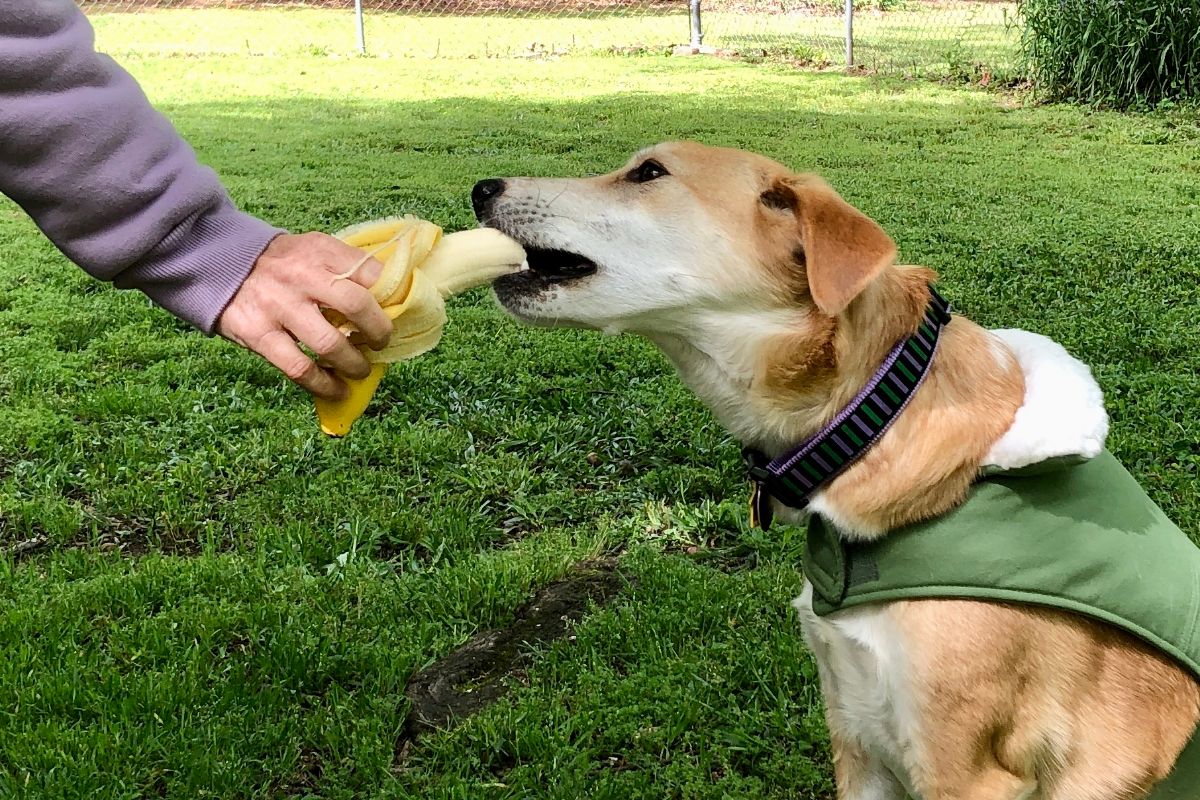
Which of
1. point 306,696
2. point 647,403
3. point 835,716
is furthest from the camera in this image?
point 647,403

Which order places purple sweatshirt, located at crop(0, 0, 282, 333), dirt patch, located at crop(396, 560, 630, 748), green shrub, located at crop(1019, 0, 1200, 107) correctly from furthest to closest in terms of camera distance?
green shrub, located at crop(1019, 0, 1200, 107)
dirt patch, located at crop(396, 560, 630, 748)
purple sweatshirt, located at crop(0, 0, 282, 333)

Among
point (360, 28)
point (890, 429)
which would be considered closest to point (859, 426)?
point (890, 429)

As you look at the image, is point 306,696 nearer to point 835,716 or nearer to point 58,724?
point 58,724

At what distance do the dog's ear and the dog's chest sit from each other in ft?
2.09

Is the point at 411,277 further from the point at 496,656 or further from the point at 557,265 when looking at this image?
the point at 496,656

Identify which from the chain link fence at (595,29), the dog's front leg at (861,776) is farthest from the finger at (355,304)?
the chain link fence at (595,29)

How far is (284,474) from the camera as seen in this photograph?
4.18 meters

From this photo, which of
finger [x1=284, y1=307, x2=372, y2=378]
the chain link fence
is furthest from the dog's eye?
the chain link fence

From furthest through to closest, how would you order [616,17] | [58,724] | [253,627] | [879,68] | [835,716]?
[616,17], [879,68], [253,627], [58,724], [835,716]

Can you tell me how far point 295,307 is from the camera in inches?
80.6

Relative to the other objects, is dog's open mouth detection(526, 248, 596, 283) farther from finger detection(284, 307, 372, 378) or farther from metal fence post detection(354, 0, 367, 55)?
metal fence post detection(354, 0, 367, 55)

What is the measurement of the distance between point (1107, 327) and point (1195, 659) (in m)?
3.59

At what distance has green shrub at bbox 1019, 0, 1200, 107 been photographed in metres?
10.9

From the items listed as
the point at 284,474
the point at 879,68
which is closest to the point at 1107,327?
the point at 284,474
